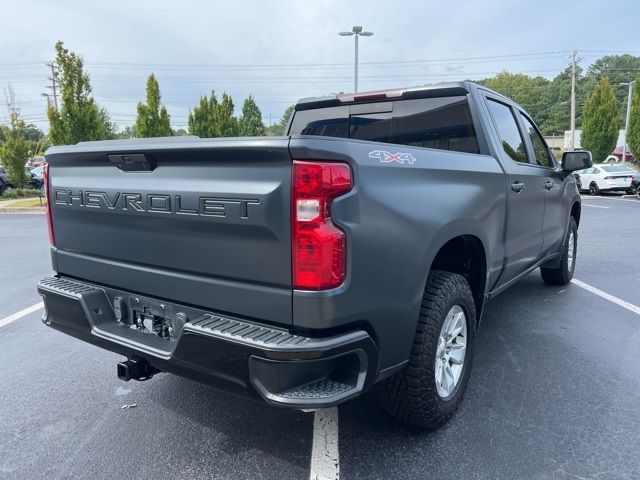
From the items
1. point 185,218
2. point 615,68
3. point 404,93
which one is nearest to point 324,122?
point 404,93

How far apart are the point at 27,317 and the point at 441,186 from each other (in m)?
4.41

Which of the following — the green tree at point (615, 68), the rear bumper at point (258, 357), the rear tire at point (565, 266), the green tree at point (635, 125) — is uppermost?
the green tree at point (615, 68)

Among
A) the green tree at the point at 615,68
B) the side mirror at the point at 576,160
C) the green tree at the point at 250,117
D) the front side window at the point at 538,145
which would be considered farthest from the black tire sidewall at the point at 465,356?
the green tree at the point at 615,68

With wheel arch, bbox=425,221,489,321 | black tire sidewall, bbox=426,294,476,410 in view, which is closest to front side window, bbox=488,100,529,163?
wheel arch, bbox=425,221,489,321

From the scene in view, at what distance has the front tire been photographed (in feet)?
8.07

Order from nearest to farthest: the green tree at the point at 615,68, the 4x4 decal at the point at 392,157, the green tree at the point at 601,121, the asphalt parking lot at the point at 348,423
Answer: the 4x4 decal at the point at 392,157 < the asphalt parking lot at the point at 348,423 < the green tree at the point at 601,121 < the green tree at the point at 615,68

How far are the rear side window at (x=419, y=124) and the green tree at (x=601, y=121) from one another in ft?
87.9

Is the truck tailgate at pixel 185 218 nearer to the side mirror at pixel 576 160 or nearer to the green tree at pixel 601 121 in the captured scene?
the side mirror at pixel 576 160

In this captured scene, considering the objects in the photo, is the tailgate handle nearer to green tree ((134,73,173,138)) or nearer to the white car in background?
green tree ((134,73,173,138))

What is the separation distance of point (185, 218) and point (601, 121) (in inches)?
1140

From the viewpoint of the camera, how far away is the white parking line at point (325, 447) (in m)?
2.38

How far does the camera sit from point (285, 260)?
1.95 metres

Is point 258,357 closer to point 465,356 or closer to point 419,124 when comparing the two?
point 465,356

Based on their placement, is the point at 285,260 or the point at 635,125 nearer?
the point at 285,260
